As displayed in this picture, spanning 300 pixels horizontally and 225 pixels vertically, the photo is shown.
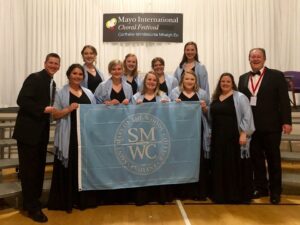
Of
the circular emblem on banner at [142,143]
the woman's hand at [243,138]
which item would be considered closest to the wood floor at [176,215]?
the circular emblem on banner at [142,143]

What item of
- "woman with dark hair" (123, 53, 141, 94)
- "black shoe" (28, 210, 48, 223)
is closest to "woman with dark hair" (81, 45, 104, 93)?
"woman with dark hair" (123, 53, 141, 94)

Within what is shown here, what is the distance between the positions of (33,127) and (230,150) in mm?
2063

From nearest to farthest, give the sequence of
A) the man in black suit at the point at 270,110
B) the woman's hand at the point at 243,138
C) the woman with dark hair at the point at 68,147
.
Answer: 1. the woman with dark hair at the point at 68,147
2. the woman's hand at the point at 243,138
3. the man in black suit at the point at 270,110

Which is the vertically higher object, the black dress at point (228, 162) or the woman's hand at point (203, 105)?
the woman's hand at point (203, 105)

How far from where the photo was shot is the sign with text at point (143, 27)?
7.14 meters

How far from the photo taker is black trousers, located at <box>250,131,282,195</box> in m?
3.76

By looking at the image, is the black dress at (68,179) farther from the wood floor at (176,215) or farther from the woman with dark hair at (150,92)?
the woman with dark hair at (150,92)

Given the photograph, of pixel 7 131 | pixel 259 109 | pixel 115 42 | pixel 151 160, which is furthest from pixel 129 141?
pixel 115 42

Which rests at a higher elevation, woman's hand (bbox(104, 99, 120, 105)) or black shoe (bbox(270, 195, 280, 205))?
woman's hand (bbox(104, 99, 120, 105))

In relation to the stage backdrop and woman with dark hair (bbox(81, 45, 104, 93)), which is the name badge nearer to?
the stage backdrop

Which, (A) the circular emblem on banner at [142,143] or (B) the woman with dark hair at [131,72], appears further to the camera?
(B) the woman with dark hair at [131,72]

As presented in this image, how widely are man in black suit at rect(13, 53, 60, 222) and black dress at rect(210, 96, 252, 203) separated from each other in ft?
5.78

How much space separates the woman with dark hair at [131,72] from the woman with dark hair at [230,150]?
3.42 feet

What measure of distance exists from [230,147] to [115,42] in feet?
14.4
